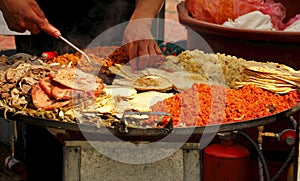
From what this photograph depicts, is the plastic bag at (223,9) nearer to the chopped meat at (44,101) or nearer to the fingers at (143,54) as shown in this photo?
the fingers at (143,54)

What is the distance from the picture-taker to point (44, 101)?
2.62 meters

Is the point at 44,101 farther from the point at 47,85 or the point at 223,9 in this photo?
the point at 223,9

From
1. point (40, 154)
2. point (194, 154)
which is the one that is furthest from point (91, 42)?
point (194, 154)

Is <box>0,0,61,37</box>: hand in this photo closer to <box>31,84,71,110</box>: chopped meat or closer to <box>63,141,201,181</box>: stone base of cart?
<box>31,84,71,110</box>: chopped meat

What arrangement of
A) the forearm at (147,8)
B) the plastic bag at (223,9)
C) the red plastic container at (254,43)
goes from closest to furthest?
the forearm at (147,8) < the red plastic container at (254,43) < the plastic bag at (223,9)

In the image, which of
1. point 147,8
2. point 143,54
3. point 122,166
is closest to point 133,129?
point 122,166

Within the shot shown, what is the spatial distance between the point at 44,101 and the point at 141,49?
76 cm

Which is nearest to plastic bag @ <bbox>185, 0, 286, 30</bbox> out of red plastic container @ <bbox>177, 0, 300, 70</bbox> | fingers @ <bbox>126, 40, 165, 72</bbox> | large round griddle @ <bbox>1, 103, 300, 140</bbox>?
red plastic container @ <bbox>177, 0, 300, 70</bbox>

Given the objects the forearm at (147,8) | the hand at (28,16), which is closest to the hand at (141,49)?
the forearm at (147,8)

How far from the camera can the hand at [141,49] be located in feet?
10.4

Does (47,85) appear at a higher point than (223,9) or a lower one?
lower

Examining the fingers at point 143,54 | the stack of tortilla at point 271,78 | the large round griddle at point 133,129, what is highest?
the fingers at point 143,54

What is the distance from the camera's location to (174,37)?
7512 mm

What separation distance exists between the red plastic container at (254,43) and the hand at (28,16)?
1317 millimetres
